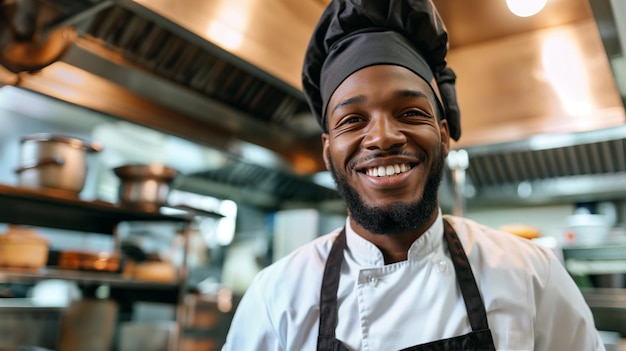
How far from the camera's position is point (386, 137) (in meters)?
0.96

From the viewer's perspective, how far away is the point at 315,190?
3447 millimetres

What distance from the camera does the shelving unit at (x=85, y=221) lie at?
2010mm

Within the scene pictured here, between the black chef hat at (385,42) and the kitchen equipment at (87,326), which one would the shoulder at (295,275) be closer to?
the black chef hat at (385,42)

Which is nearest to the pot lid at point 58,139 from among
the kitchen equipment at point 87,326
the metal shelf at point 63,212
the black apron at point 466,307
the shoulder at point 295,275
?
the metal shelf at point 63,212

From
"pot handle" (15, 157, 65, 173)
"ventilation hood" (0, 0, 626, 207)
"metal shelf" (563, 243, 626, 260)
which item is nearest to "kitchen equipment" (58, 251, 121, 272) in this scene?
"pot handle" (15, 157, 65, 173)

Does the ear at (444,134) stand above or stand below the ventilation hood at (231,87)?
below

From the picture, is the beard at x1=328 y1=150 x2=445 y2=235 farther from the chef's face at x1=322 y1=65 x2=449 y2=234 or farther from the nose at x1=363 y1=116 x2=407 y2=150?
the nose at x1=363 y1=116 x2=407 y2=150

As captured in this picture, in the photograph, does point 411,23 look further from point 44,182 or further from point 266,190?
point 266,190

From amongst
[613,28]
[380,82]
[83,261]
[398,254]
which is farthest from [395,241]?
[83,261]

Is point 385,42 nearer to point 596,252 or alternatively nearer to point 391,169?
point 391,169

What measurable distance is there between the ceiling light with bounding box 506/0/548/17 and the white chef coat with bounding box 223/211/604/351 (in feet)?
3.68

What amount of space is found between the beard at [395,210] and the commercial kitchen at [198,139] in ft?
2.45

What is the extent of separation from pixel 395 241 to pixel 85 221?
2182 millimetres

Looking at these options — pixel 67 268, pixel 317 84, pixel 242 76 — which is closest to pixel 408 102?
pixel 317 84
